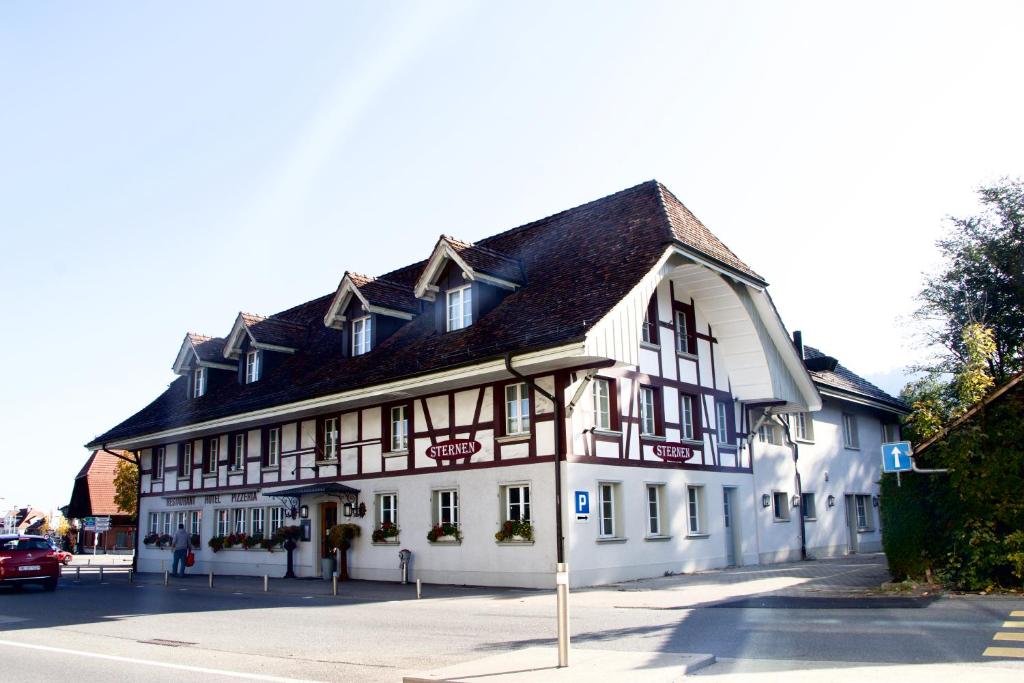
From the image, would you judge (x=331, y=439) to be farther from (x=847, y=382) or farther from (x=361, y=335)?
(x=847, y=382)

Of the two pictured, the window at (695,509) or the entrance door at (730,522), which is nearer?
the window at (695,509)

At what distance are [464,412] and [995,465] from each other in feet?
38.6

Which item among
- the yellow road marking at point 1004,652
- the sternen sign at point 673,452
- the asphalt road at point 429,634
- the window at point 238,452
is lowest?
the asphalt road at point 429,634

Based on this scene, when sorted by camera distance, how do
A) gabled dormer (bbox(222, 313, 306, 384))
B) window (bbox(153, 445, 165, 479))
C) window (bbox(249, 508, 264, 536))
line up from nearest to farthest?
1. window (bbox(249, 508, 264, 536))
2. gabled dormer (bbox(222, 313, 306, 384))
3. window (bbox(153, 445, 165, 479))

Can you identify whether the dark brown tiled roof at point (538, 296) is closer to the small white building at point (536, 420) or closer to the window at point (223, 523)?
the small white building at point (536, 420)

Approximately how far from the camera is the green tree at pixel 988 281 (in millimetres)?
34062

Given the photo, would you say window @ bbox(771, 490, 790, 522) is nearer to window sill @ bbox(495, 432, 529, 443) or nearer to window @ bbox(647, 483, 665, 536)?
window @ bbox(647, 483, 665, 536)

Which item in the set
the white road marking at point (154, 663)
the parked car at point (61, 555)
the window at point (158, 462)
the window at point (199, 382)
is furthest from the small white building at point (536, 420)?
the white road marking at point (154, 663)

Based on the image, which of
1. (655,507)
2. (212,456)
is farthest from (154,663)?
(212,456)

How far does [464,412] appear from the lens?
22609 millimetres

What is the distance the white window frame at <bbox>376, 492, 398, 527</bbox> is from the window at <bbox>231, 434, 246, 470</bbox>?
773 cm

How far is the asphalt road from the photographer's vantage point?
10.2m

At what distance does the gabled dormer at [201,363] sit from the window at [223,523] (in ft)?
16.1

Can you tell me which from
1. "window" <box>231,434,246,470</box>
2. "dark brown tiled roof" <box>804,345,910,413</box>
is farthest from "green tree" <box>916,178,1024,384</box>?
"window" <box>231,434,246,470</box>
